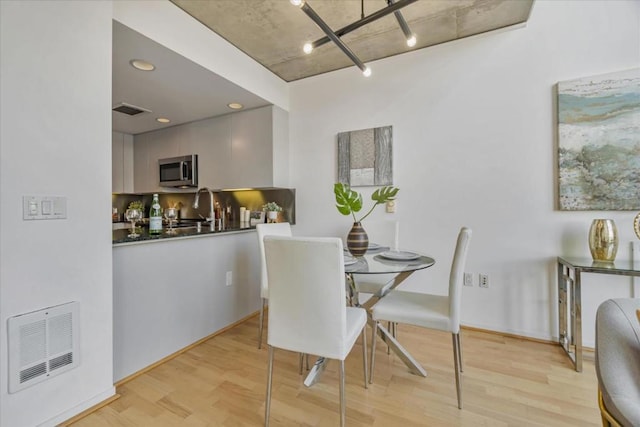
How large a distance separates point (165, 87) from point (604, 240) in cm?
373

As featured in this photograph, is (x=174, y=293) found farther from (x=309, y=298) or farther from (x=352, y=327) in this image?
(x=352, y=327)

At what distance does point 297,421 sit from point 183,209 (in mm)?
3705

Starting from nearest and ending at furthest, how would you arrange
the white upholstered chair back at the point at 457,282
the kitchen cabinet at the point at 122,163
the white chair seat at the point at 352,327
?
the white chair seat at the point at 352,327, the white upholstered chair back at the point at 457,282, the kitchen cabinet at the point at 122,163

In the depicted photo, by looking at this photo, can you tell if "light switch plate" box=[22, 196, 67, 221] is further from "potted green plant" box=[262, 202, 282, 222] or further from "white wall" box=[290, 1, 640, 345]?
"white wall" box=[290, 1, 640, 345]

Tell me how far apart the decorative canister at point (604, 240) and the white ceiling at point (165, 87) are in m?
3.05

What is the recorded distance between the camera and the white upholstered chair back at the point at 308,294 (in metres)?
1.26

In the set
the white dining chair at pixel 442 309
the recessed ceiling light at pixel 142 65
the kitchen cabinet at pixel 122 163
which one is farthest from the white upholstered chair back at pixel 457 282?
the kitchen cabinet at pixel 122 163

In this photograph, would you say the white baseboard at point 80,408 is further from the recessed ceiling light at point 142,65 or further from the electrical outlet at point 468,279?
the electrical outlet at point 468,279

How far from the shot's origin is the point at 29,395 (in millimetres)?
1293

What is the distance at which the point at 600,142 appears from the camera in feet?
6.72

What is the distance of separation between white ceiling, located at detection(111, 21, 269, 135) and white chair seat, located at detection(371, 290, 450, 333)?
2.30 m

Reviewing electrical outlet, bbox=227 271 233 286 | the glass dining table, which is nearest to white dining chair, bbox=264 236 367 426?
the glass dining table

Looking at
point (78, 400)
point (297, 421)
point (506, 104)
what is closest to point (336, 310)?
point (297, 421)

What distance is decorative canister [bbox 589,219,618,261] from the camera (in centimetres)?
191
